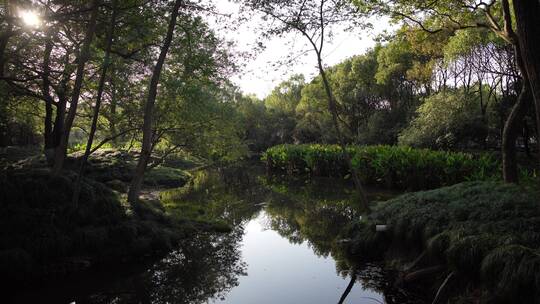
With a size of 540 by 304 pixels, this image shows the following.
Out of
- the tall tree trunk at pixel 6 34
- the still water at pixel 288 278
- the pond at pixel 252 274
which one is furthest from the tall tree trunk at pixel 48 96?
the still water at pixel 288 278

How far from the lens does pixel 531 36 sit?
210 inches

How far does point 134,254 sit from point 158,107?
6.83 m

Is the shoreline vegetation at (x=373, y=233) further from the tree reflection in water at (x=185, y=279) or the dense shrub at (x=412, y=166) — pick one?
the dense shrub at (x=412, y=166)

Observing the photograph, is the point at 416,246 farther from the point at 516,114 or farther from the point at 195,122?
the point at 195,122

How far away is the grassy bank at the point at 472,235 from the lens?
5.41m

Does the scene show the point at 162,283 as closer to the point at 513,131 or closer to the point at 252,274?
the point at 252,274

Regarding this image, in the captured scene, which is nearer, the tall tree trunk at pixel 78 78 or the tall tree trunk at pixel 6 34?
the tall tree trunk at pixel 6 34

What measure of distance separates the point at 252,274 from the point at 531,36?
283 inches

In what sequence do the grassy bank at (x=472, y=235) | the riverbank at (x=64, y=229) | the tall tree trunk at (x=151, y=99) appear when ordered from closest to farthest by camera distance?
1. the grassy bank at (x=472, y=235)
2. the riverbank at (x=64, y=229)
3. the tall tree trunk at (x=151, y=99)

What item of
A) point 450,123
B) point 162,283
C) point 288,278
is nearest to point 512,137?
point 288,278

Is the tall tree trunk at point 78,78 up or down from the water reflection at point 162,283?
up

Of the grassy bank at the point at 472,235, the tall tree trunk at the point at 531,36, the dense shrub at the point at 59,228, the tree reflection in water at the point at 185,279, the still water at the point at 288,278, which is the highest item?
the tall tree trunk at the point at 531,36

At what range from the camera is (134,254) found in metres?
9.77

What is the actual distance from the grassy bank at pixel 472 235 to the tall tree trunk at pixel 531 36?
199 cm
